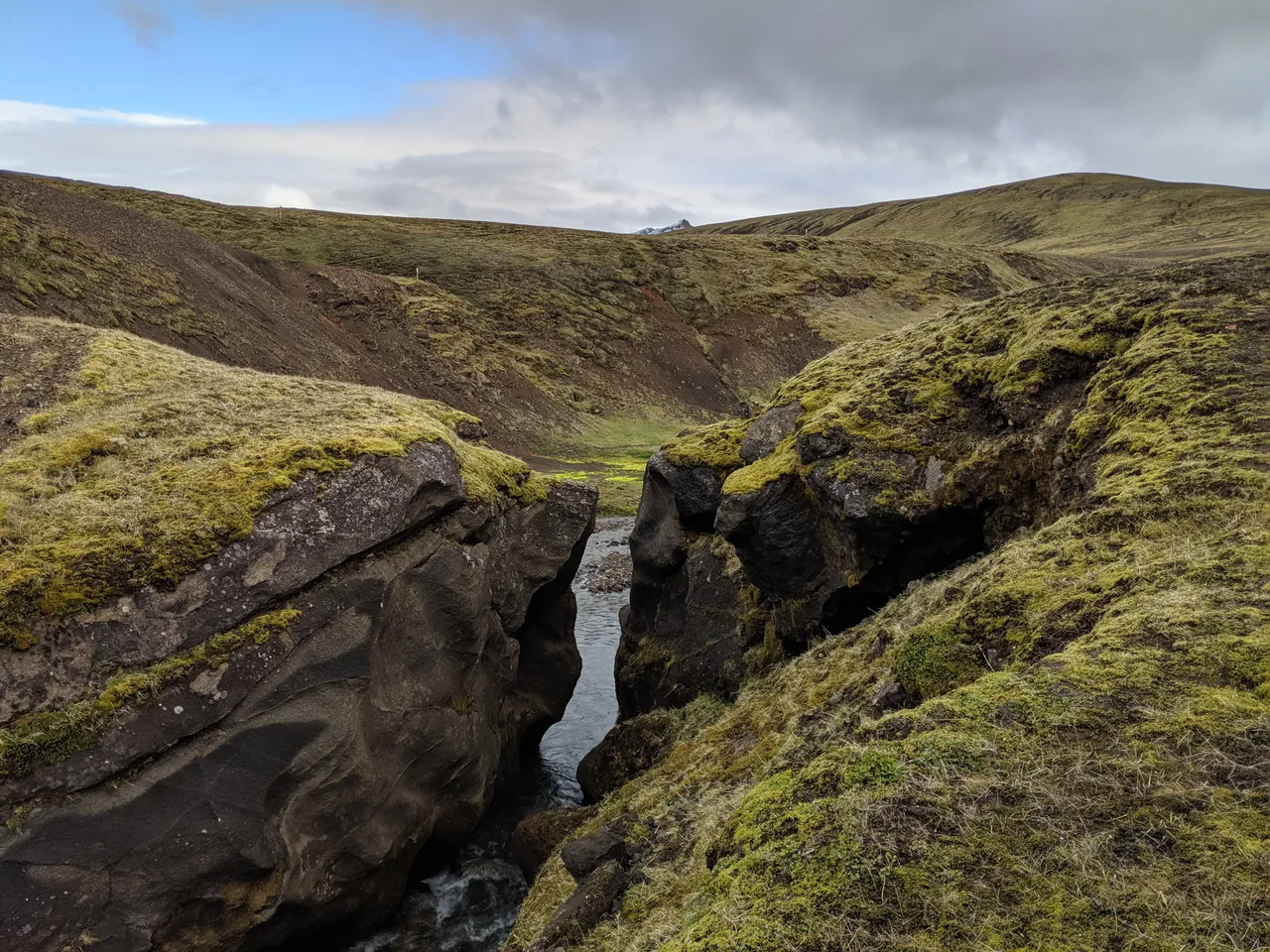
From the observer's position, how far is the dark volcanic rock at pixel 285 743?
9.79 meters

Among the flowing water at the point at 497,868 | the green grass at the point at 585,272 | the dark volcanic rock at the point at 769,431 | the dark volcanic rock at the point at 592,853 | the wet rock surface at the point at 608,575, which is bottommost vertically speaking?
the flowing water at the point at 497,868

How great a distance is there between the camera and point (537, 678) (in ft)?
63.6

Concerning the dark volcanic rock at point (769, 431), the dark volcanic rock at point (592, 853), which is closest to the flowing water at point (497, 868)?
the dark volcanic rock at point (592, 853)

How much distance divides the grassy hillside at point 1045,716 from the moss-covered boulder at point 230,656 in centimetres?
366

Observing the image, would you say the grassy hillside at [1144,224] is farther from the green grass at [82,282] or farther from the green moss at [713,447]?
the green grass at [82,282]

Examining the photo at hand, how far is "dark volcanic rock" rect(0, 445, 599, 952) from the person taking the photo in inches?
385

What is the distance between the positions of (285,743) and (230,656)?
4.68 ft

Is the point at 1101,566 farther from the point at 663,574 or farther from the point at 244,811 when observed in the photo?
the point at 663,574

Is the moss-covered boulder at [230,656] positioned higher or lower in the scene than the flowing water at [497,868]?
higher

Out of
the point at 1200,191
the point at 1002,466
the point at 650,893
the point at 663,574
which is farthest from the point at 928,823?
the point at 1200,191

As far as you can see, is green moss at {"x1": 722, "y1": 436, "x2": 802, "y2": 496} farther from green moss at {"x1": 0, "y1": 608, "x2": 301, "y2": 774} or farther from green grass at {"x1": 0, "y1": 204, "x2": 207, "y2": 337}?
green grass at {"x1": 0, "y1": 204, "x2": 207, "y2": 337}

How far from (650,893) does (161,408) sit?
1262 cm

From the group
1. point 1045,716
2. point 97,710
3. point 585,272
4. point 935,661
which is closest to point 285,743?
point 97,710

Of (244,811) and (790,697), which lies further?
(790,697)
